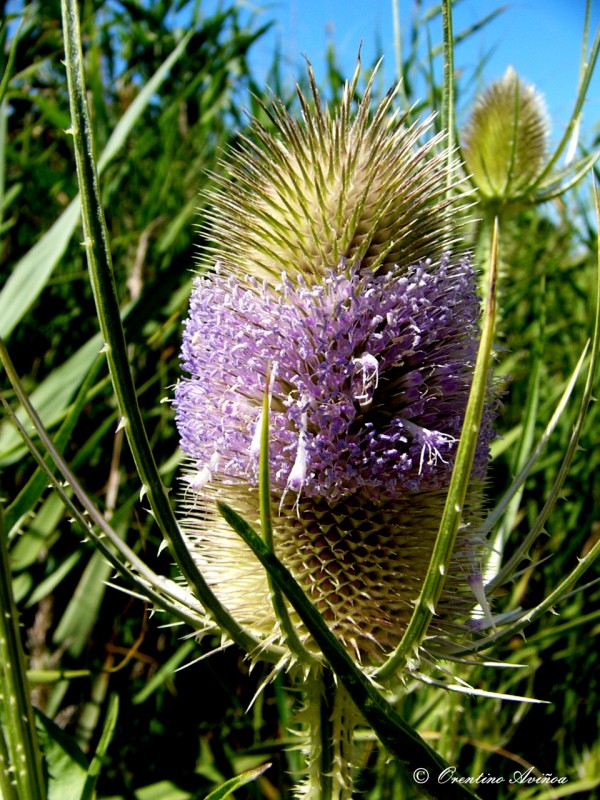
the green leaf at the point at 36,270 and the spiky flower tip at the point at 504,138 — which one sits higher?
the spiky flower tip at the point at 504,138

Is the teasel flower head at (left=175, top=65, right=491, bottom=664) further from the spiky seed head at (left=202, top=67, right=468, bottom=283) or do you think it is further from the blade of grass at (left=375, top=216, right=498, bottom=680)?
the blade of grass at (left=375, top=216, right=498, bottom=680)

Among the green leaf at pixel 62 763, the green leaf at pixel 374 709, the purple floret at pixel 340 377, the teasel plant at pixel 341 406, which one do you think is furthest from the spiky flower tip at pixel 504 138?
the green leaf at pixel 62 763

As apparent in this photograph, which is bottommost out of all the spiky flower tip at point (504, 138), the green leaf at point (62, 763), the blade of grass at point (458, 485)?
Answer: the green leaf at point (62, 763)

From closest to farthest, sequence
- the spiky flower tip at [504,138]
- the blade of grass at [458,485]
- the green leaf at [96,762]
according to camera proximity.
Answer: the blade of grass at [458,485] < the green leaf at [96,762] < the spiky flower tip at [504,138]

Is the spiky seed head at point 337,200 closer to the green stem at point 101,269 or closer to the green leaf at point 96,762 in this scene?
the green stem at point 101,269

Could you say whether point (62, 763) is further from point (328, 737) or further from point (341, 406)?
point (341, 406)
